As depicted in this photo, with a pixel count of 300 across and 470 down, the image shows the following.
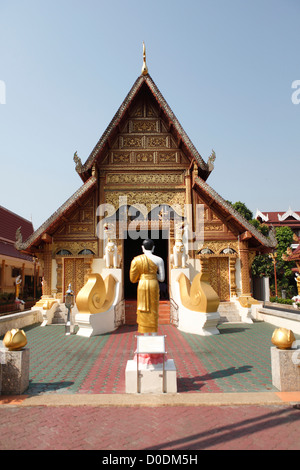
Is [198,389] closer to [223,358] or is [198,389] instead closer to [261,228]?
[223,358]

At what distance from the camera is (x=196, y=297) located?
9000mm

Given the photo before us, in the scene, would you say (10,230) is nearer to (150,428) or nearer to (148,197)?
(148,197)

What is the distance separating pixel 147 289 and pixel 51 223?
6937 mm

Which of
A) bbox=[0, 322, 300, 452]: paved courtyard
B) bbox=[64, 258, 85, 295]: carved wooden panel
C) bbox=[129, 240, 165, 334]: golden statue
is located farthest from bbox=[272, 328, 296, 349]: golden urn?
bbox=[64, 258, 85, 295]: carved wooden panel

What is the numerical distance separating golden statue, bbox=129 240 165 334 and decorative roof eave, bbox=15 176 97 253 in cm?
654

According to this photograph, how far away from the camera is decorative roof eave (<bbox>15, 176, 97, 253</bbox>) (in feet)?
34.7

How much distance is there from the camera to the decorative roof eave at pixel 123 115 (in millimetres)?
11180

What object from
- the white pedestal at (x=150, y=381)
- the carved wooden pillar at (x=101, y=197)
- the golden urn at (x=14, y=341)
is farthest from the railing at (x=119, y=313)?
the white pedestal at (x=150, y=381)

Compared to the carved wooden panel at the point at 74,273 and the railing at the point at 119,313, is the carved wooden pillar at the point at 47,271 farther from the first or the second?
the railing at the point at 119,313

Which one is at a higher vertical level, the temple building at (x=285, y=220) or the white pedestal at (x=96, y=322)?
the temple building at (x=285, y=220)

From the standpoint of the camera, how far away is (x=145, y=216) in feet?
37.4

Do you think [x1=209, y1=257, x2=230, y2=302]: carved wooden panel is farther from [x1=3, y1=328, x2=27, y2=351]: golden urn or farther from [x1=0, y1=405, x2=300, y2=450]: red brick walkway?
[x1=3, y1=328, x2=27, y2=351]: golden urn

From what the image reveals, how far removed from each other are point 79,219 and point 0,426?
8.70 m

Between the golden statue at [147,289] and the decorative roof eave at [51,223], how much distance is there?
21.4 feet
